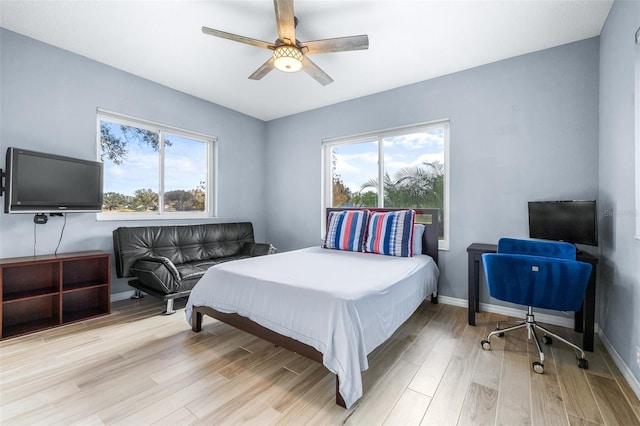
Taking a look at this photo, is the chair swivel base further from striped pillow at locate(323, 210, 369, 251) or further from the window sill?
the window sill

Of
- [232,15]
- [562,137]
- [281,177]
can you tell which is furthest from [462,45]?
[281,177]

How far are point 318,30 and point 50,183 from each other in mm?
2989

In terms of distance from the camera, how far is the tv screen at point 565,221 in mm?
2273

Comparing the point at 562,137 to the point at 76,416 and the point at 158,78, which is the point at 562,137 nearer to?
the point at 76,416

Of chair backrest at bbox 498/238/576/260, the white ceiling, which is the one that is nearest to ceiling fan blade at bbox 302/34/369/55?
the white ceiling

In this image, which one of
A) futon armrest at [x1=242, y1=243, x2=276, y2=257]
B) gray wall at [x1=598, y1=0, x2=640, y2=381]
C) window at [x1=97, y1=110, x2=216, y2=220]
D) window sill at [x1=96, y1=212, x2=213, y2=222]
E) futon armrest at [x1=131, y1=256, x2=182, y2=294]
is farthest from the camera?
futon armrest at [x1=242, y1=243, x2=276, y2=257]

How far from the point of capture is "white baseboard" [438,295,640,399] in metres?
1.74

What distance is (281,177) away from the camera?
5.01 m

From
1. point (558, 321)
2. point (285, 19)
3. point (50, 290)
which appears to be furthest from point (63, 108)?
point (558, 321)

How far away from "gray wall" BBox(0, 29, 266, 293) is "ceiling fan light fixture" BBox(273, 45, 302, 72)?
2.21 m

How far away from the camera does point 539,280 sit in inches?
77.1

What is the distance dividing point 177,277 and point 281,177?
2616 millimetres

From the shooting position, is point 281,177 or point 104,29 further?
point 281,177

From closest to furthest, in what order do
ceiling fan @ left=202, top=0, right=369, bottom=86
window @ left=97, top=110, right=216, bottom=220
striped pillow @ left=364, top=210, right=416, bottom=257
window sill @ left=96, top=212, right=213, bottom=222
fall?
ceiling fan @ left=202, top=0, right=369, bottom=86
striped pillow @ left=364, top=210, right=416, bottom=257
window sill @ left=96, top=212, right=213, bottom=222
window @ left=97, top=110, right=216, bottom=220
